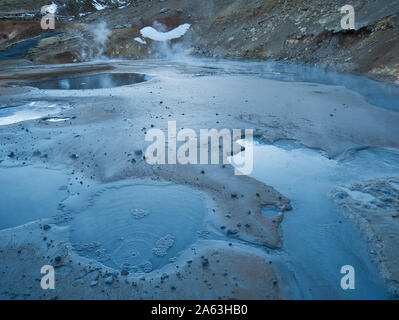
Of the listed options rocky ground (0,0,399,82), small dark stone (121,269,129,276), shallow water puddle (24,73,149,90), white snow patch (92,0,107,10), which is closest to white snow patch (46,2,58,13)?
rocky ground (0,0,399,82)

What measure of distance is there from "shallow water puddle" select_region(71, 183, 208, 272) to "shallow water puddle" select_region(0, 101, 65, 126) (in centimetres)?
624

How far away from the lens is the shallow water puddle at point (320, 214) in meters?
3.59

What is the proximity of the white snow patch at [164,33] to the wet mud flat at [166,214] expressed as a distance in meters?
27.7

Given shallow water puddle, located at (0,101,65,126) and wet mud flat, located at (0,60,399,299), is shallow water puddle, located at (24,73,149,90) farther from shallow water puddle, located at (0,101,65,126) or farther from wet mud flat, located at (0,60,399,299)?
wet mud flat, located at (0,60,399,299)

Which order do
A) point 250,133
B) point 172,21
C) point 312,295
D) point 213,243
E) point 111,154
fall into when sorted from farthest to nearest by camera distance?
point 172,21
point 250,133
point 111,154
point 213,243
point 312,295

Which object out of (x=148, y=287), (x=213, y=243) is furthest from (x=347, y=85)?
(x=148, y=287)

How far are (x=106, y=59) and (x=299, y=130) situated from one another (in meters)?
28.4

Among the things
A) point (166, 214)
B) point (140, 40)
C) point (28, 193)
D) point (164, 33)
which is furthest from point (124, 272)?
point (164, 33)

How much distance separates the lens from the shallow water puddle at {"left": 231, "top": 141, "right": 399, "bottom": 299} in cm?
359

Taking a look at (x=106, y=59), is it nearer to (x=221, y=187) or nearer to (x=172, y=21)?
(x=172, y=21)

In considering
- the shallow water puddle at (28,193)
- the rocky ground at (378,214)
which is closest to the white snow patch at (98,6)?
the shallow water puddle at (28,193)

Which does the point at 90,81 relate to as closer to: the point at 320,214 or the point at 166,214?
the point at 166,214

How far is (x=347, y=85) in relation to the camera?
13.7m

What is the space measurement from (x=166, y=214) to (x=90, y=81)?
14.8 metres
